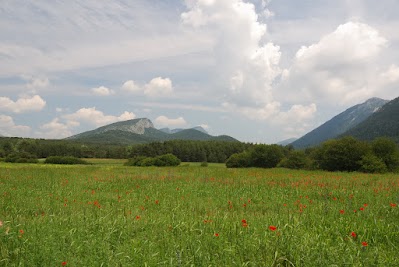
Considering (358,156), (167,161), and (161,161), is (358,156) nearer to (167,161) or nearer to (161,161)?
(161,161)

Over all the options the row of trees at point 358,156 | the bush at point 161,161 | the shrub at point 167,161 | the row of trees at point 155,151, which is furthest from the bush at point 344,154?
the row of trees at point 155,151

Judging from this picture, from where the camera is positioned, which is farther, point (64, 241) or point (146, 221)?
point (146, 221)

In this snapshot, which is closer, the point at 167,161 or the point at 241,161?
the point at 167,161

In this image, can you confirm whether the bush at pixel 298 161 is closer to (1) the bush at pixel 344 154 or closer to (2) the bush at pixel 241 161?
(1) the bush at pixel 344 154

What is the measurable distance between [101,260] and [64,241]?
1.34 m

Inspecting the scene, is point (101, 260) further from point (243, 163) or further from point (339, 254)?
point (243, 163)

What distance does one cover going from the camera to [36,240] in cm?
571

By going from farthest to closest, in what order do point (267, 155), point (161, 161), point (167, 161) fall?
point (167, 161) → point (161, 161) → point (267, 155)

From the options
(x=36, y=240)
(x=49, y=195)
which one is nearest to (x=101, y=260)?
(x=36, y=240)

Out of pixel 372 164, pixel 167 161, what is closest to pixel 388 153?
pixel 372 164

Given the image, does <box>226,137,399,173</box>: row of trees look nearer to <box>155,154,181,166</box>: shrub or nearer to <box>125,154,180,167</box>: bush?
<box>155,154,181,166</box>: shrub

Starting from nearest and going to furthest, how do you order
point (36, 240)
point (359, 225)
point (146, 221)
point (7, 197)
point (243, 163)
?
point (36, 240), point (359, 225), point (146, 221), point (7, 197), point (243, 163)

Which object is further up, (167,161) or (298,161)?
(298,161)

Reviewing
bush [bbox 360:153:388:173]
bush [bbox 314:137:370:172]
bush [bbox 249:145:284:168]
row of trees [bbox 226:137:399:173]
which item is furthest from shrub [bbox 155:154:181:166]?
bush [bbox 360:153:388:173]
